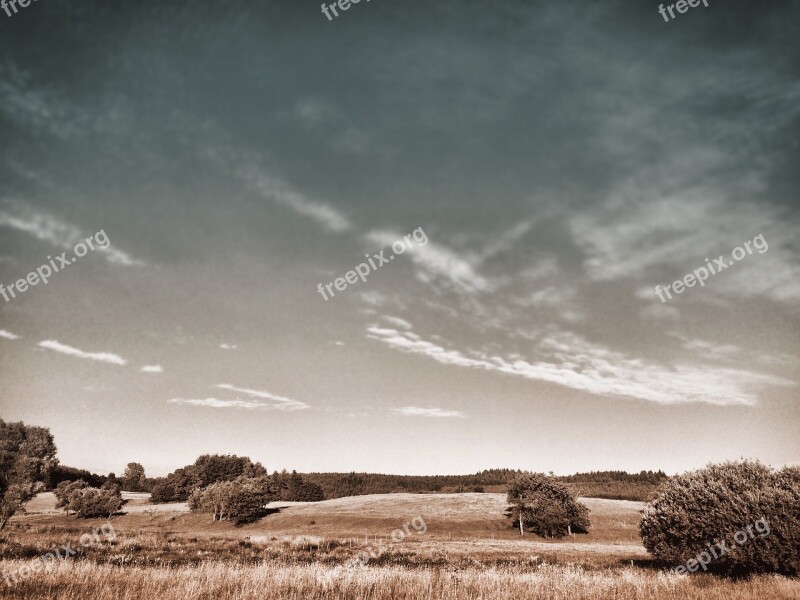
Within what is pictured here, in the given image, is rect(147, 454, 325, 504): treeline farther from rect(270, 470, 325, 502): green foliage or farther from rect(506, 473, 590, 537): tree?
rect(506, 473, 590, 537): tree

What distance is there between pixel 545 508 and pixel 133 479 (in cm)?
15370

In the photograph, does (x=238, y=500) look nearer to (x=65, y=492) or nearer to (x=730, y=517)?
(x=65, y=492)

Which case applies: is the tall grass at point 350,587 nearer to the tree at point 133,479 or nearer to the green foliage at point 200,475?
the green foliage at point 200,475

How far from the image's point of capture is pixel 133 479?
158 m

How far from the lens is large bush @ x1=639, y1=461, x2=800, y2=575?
644 inches

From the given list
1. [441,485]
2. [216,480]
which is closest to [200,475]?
[216,480]

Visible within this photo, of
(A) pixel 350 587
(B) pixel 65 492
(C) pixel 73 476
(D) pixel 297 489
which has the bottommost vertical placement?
(D) pixel 297 489

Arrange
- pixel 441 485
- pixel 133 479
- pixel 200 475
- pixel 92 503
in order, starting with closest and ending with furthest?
pixel 92 503, pixel 200 475, pixel 133 479, pixel 441 485

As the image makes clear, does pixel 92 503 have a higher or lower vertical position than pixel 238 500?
lower

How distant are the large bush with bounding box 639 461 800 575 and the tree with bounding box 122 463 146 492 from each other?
180860 mm

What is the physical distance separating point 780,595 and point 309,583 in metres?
14.6

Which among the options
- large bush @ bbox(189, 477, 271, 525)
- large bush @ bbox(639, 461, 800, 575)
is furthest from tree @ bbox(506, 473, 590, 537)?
large bush @ bbox(639, 461, 800, 575)

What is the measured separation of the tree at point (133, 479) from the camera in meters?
157

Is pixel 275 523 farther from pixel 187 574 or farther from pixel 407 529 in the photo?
pixel 187 574
